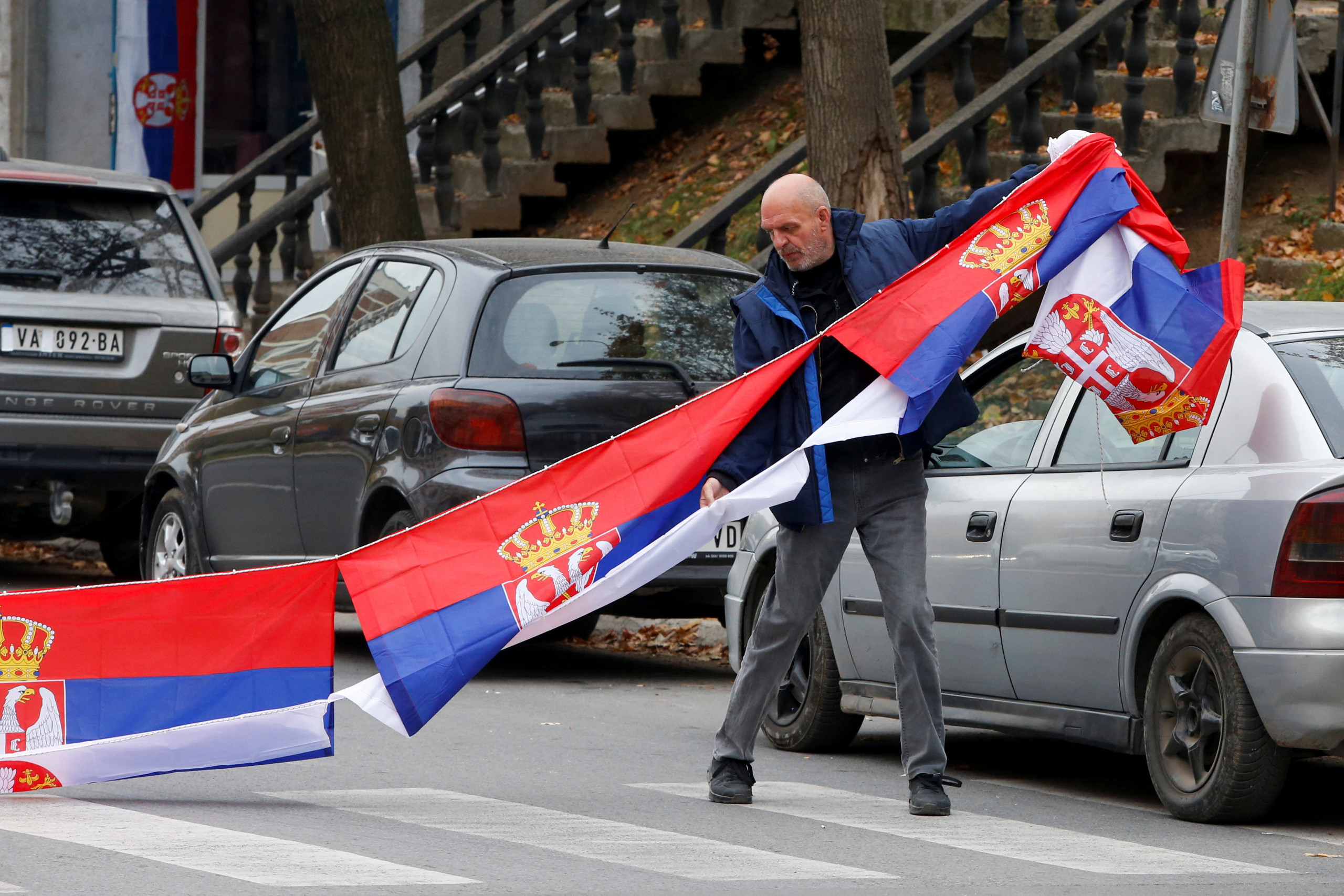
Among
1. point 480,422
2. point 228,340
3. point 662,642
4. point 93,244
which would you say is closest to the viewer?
point 480,422

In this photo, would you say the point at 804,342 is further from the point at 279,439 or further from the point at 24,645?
the point at 279,439

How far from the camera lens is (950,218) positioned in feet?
21.2

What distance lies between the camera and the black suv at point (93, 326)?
35.3ft

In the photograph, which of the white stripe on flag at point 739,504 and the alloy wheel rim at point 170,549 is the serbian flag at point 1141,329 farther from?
the alloy wheel rim at point 170,549

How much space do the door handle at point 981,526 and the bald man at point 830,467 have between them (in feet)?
1.88

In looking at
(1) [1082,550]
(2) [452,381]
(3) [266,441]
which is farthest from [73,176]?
(1) [1082,550]

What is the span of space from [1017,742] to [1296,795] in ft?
5.06

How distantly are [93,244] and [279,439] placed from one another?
249cm

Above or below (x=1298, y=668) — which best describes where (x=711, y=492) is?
above

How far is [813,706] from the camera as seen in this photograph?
7539mm

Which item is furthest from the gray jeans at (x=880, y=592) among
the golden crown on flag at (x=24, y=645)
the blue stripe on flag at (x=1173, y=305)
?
the golden crown on flag at (x=24, y=645)

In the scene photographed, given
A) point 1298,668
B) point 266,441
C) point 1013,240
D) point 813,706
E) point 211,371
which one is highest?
point 1013,240

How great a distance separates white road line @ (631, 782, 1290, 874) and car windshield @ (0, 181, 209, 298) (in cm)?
562

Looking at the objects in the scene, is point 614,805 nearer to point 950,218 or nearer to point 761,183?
point 950,218
